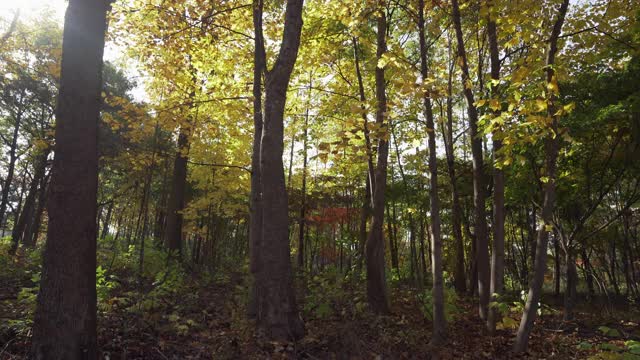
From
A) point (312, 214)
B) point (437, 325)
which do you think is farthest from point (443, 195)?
point (437, 325)

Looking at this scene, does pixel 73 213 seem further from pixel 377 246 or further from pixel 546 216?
pixel 546 216

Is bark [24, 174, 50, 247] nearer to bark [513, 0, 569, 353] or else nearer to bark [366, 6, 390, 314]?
bark [366, 6, 390, 314]

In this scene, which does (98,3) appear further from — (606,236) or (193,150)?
(606,236)

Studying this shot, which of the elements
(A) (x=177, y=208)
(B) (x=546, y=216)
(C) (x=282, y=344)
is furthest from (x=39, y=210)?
(B) (x=546, y=216)

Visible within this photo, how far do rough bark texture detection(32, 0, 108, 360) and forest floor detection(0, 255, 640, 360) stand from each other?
0.76 metres

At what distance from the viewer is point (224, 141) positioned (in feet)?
54.1

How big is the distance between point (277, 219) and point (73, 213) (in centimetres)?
269

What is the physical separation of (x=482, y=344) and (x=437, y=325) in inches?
48.6

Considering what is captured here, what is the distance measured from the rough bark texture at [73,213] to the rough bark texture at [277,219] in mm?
2306

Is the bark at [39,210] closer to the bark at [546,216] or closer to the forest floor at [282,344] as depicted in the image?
the forest floor at [282,344]

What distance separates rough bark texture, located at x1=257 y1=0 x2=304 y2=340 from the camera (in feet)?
18.9

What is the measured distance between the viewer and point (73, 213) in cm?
441

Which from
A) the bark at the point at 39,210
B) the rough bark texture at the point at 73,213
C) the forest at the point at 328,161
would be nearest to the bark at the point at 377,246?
the forest at the point at 328,161

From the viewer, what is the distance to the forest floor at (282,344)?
17.2 feet
